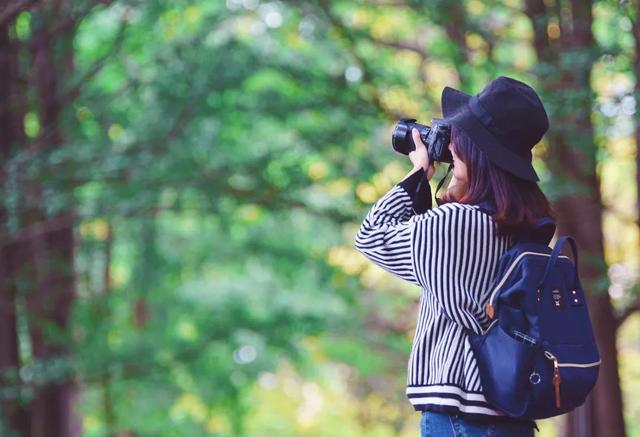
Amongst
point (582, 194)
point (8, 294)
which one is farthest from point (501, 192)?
point (8, 294)

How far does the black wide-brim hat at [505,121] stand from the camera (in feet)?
7.64

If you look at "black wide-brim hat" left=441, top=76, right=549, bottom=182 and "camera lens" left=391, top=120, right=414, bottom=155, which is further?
"camera lens" left=391, top=120, right=414, bottom=155

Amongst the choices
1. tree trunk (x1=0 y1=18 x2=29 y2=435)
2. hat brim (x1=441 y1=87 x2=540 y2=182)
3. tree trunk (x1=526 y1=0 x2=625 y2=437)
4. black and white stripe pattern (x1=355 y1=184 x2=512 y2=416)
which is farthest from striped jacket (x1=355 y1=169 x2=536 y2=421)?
tree trunk (x1=0 y1=18 x2=29 y2=435)

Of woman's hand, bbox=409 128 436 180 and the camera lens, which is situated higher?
the camera lens

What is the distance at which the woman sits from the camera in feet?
7.38

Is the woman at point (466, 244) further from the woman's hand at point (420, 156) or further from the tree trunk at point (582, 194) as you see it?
the tree trunk at point (582, 194)

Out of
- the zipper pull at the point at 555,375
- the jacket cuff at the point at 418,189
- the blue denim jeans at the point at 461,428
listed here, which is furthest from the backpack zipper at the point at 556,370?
the jacket cuff at the point at 418,189

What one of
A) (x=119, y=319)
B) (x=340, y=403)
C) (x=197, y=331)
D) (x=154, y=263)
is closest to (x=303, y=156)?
(x=197, y=331)

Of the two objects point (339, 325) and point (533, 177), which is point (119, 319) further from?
point (533, 177)

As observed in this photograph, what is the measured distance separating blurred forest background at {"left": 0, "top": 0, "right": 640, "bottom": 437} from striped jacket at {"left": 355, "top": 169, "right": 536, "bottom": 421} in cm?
254

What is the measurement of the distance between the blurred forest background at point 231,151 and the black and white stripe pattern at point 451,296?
254cm

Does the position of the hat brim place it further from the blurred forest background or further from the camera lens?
the blurred forest background

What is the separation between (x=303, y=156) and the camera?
24.4 ft

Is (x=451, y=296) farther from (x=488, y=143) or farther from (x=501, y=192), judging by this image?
(x=488, y=143)
